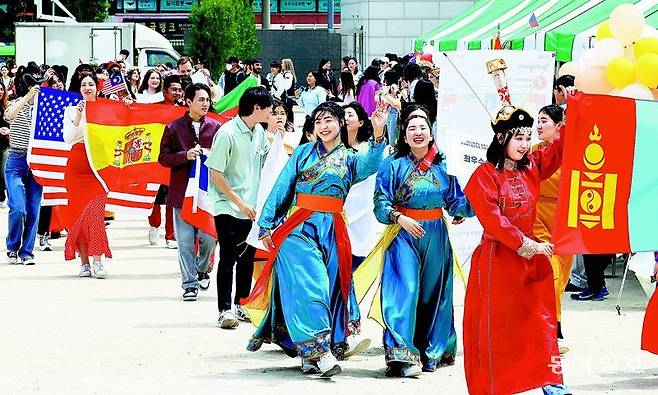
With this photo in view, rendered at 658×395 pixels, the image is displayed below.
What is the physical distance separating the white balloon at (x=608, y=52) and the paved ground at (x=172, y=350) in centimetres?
179

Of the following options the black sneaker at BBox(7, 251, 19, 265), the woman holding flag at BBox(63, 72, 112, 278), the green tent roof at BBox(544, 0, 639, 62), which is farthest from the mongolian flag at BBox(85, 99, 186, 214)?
the green tent roof at BBox(544, 0, 639, 62)

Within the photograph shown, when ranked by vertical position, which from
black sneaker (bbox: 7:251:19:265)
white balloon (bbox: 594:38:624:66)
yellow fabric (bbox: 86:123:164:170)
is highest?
white balloon (bbox: 594:38:624:66)

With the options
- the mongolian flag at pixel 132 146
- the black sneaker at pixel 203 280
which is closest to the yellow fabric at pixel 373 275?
the black sneaker at pixel 203 280

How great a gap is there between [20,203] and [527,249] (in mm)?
8208

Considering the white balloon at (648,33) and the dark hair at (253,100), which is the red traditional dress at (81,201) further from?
the white balloon at (648,33)

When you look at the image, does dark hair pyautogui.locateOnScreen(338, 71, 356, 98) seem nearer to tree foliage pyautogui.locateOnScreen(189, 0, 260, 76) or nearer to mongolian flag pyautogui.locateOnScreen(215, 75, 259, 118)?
mongolian flag pyautogui.locateOnScreen(215, 75, 259, 118)

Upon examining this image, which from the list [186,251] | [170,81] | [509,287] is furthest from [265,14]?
[509,287]

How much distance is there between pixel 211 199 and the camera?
11367mm

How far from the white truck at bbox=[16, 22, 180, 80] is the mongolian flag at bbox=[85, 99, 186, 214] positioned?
2074cm

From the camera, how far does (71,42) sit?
36.2 m

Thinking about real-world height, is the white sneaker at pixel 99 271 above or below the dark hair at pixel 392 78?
below

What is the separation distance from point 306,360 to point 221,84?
19.1 meters

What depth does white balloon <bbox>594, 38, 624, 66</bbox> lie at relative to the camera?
10570 mm

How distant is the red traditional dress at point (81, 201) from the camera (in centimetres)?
1409
